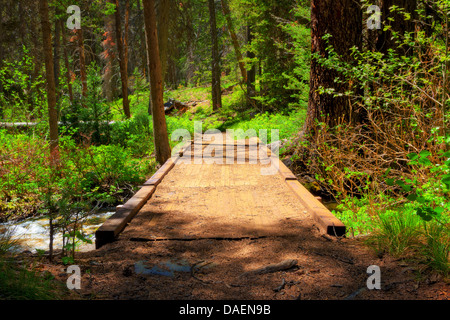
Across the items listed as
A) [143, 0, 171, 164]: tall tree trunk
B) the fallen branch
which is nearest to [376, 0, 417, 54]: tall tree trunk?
[143, 0, 171, 164]: tall tree trunk

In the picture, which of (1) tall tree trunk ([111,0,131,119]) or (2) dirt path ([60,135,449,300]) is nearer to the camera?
(2) dirt path ([60,135,449,300])

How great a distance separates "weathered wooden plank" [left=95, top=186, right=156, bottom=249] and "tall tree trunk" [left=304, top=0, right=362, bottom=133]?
4017 mm

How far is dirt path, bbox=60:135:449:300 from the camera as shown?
3.00 metres

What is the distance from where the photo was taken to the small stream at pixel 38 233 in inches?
239

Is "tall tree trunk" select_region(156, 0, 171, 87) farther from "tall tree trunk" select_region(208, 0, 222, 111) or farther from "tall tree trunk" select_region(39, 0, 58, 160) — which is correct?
"tall tree trunk" select_region(39, 0, 58, 160)

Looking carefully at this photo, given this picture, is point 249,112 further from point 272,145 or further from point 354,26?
point 354,26

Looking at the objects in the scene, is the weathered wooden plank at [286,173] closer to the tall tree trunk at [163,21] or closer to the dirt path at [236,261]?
the dirt path at [236,261]

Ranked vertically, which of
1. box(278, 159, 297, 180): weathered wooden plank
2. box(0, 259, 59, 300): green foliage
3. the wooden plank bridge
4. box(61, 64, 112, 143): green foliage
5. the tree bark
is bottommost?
the wooden plank bridge

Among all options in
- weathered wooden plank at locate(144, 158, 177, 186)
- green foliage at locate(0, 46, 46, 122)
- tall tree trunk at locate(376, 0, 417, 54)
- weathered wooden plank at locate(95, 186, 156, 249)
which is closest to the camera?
weathered wooden plank at locate(95, 186, 156, 249)

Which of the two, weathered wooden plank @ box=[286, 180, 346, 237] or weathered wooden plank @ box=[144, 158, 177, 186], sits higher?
weathered wooden plank @ box=[286, 180, 346, 237]

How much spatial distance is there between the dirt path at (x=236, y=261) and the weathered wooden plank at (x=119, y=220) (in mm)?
112

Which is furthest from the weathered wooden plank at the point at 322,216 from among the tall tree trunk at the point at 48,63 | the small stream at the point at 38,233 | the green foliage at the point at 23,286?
the tall tree trunk at the point at 48,63
